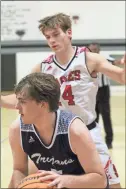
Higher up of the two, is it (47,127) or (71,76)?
(71,76)

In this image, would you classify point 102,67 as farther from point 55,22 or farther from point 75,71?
point 55,22

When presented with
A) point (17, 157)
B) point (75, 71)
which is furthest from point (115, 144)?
point (17, 157)

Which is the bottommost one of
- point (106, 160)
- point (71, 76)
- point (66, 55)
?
point (106, 160)

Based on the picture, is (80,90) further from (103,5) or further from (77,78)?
(103,5)

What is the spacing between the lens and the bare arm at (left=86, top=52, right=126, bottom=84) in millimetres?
2883

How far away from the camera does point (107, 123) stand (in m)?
6.74

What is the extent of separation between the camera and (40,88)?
1.97m

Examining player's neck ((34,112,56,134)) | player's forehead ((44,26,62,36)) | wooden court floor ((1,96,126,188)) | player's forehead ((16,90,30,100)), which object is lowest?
wooden court floor ((1,96,126,188))

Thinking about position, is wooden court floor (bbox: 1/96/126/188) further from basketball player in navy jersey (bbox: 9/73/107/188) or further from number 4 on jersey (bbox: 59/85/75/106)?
basketball player in navy jersey (bbox: 9/73/107/188)

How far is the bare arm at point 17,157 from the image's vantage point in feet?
7.29

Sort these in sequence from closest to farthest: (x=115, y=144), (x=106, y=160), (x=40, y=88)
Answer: (x=40, y=88)
(x=106, y=160)
(x=115, y=144)

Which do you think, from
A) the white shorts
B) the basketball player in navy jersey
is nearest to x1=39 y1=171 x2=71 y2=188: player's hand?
the basketball player in navy jersey

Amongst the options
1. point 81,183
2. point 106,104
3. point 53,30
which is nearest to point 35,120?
→ point 81,183

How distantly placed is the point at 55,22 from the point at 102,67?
0.42m
